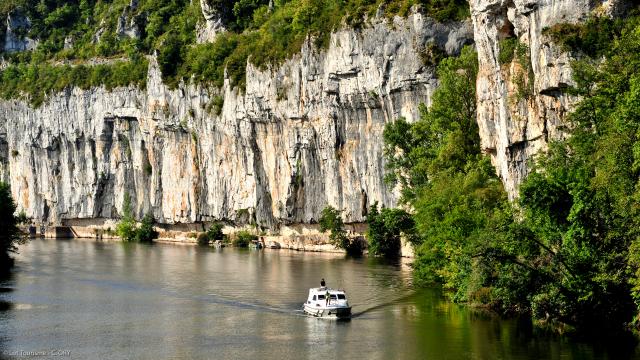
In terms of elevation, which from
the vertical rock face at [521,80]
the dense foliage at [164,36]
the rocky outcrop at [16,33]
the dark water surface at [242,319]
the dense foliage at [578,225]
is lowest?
the dark water surface at [242,319]

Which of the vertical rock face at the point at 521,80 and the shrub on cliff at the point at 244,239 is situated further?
the shrub on cliff at the point at 244,239

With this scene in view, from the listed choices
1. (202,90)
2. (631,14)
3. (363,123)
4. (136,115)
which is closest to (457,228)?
(631,14)

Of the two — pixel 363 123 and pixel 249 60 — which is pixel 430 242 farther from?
pixel 249 60

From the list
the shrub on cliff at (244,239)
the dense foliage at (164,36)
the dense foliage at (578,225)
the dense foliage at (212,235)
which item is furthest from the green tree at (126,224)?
the dense foliage at (578,225)

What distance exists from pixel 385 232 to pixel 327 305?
32.7 meters

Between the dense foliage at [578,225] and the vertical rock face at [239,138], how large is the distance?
30.1 m

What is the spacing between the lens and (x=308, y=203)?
3875 inches

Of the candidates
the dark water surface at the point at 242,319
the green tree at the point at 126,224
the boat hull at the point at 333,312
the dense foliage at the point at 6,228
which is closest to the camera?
the dark water surface at the point at 242,319

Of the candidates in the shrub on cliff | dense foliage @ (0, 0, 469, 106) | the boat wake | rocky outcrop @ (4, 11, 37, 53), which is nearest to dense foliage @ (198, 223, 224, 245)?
the shrub on cliff

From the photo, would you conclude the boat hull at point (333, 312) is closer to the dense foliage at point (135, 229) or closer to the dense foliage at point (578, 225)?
the dense foliage at point (578, 225)

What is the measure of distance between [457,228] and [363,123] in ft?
128

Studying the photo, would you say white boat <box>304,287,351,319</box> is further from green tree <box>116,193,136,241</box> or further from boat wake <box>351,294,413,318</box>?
green tree <box>116,193,136,241</box>

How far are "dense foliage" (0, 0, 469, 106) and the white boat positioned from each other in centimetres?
3047

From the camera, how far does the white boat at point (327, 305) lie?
48844 mm
